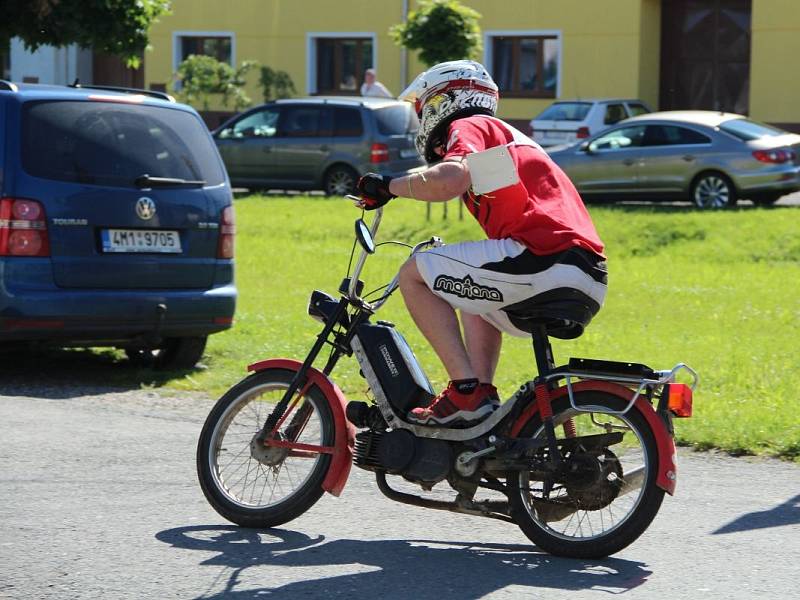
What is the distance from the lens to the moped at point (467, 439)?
5402 millimetres

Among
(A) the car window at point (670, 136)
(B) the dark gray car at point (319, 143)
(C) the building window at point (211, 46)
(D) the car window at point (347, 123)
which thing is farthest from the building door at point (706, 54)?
(D) the car window at point (347, 123)

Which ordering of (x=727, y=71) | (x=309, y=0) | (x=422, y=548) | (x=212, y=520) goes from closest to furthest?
(x=422, y=548), (x=212, y=520), (x=727, y=71), (x=309, y=0)

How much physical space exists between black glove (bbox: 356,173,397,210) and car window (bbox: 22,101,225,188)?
3.73m

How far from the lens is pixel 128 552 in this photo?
5543 millimetres

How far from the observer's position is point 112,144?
29.7 feet

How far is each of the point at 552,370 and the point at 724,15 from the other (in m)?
30.3

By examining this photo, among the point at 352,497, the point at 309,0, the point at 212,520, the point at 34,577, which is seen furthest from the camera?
the point at 309,0

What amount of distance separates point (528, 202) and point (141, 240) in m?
4.04

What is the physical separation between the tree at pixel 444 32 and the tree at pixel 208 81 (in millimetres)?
7353

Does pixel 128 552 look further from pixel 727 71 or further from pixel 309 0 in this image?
pixel 309 0

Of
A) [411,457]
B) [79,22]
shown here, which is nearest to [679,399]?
[411,457]

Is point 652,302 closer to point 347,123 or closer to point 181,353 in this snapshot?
point 181,353

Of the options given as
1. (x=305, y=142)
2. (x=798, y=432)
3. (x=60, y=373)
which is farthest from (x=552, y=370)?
(x=305, y=142)

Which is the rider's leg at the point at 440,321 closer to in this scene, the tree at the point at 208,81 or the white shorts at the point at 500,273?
the white shorts at the point at 500,273
